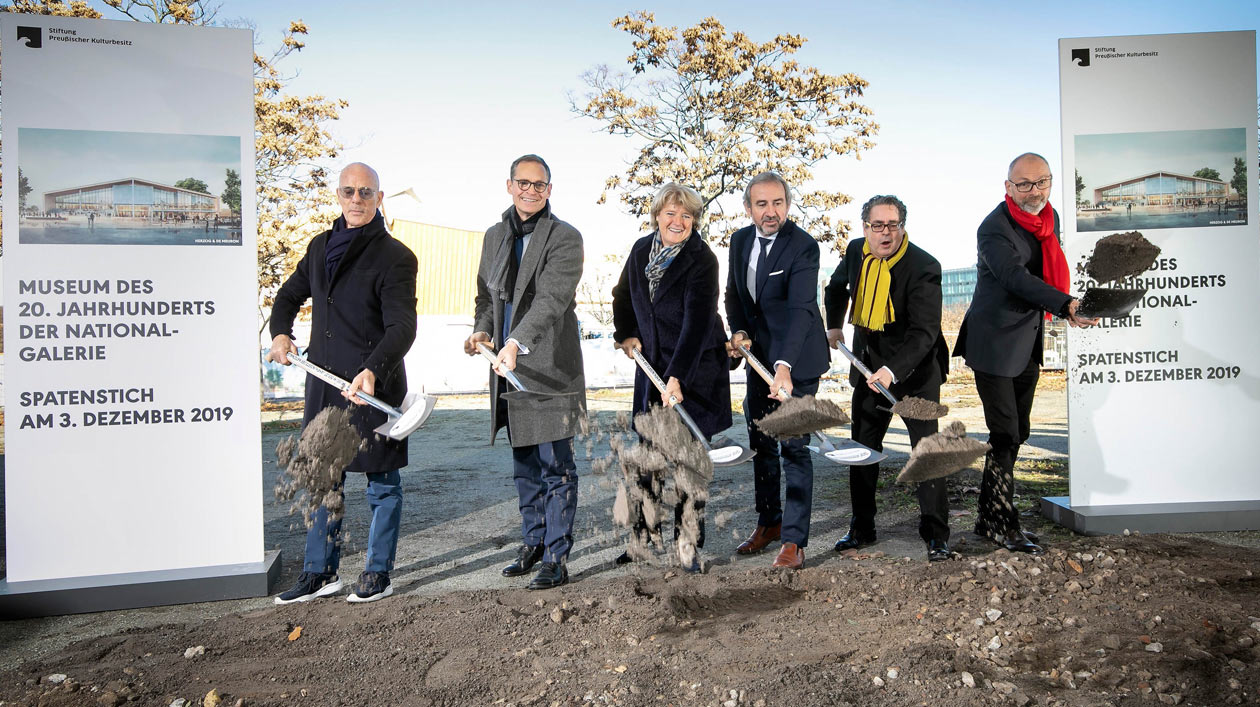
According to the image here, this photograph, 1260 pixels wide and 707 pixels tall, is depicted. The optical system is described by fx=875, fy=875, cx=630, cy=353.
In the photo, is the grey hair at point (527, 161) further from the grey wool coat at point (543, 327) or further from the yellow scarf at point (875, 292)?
the yellow scarf at point (875, 292)

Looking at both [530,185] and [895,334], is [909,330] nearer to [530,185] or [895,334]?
[895,334]

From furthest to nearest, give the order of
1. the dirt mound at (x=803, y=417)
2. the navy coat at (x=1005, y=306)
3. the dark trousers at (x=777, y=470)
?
the navy coat at (x=1005, y=306)
the dark trousers at (x=777, y=470)
the dirt mound at (x=803, y=417)

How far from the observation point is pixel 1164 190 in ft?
16.7

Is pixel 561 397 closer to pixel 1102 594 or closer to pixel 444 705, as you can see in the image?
pixel 444 705

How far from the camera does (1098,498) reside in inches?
201

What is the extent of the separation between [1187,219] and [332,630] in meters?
5.07

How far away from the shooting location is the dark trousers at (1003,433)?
15.0 ft

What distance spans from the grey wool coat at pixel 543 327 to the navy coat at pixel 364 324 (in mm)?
462

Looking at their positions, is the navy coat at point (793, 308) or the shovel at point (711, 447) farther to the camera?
the navy coat at point (793, 308)

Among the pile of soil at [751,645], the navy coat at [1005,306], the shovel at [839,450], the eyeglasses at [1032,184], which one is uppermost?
the eyeglasses at [1032,184]

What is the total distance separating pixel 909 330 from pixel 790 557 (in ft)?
4.21

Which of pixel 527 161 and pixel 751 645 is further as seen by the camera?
pixel 527 161

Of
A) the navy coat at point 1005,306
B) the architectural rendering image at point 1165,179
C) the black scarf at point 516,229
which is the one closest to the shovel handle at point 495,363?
the black scarf at point 516,229

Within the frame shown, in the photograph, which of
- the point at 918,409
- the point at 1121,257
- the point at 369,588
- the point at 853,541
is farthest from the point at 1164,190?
the point at 369,588
